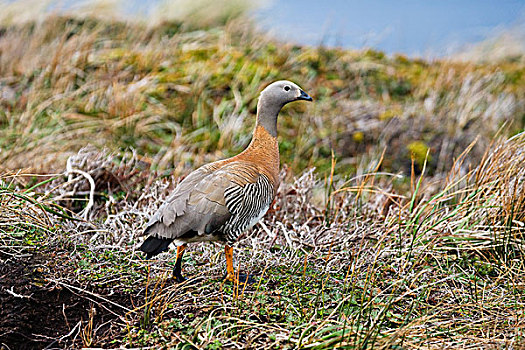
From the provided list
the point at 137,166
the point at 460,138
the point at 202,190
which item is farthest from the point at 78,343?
the point at 460,138

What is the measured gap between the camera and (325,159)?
6.96 metres

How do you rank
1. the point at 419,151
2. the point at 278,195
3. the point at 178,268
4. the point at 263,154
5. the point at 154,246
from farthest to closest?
the point at 419,151, the point at 278,195, the point at 263,154, the point at 178,268, the point at 154,246

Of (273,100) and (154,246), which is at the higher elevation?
(273,100)

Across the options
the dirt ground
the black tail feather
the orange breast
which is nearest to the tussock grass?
the dirt ground

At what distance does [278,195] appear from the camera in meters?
4.77

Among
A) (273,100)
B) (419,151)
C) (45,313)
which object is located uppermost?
(273,100)

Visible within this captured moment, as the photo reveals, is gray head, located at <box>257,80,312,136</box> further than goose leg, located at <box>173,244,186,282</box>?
Yes

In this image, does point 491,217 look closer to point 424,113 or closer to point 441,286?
point 441,286

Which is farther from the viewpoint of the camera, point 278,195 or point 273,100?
point 278,195

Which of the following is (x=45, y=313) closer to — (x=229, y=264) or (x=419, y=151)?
(x=229, y=264)

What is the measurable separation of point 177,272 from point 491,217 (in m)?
2.43

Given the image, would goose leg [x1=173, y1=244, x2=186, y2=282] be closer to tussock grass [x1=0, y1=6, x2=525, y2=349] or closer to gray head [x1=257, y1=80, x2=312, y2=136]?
tussock grass [x1=0, y1=6, x2=525, y2=349]

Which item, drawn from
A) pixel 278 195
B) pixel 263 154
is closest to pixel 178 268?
pixel 263 154

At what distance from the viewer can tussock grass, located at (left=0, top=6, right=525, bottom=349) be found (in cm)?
298
